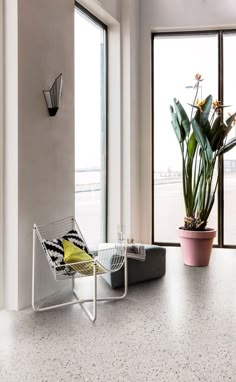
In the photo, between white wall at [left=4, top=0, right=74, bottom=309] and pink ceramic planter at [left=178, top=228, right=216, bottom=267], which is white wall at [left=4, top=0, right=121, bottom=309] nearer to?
white wall at [left=4, top=0, right=74, bottom=309]

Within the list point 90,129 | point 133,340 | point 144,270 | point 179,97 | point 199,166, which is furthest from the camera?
point 179,97

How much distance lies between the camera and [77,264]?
3170mm

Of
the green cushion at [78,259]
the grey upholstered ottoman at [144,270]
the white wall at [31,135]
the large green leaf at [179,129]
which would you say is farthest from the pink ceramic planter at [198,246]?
the green cushion at [78,259]

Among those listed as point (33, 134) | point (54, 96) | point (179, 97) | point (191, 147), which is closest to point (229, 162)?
point (179, 97)

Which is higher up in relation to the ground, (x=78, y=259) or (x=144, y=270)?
(x=78, y=259)

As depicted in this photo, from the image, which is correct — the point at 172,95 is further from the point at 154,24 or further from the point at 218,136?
the point at 218,136

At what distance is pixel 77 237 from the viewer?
3.56 meters

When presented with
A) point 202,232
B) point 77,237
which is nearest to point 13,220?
point 77,237

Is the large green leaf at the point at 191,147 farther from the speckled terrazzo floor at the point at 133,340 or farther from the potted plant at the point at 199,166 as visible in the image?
the speckled terrazzo floor at the point at 133,340

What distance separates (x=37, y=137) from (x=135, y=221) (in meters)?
2.60

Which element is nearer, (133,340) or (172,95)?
(133,340)

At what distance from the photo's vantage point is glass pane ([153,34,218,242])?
5777 millimetres

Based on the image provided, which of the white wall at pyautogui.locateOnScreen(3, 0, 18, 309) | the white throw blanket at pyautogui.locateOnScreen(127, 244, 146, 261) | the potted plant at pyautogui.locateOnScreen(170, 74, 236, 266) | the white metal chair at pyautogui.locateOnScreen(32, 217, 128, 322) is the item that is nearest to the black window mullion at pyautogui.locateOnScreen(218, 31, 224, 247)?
the potted plant at pyautogui.locateOnScreen(170, 74, 236, 266)

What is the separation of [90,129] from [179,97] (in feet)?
5.36
